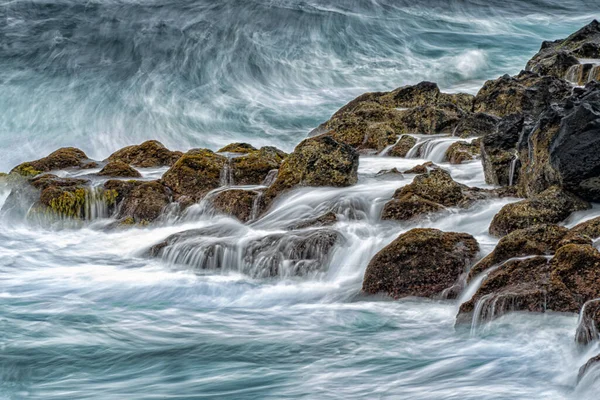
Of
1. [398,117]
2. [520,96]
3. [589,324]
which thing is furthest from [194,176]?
[520,96]

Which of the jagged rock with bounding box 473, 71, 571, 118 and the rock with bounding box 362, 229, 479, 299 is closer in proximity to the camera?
the rock with bounding box 362, 229, 479, 299

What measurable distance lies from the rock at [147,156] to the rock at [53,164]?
0.66 meters

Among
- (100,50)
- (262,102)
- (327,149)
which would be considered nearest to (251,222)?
(327,149)

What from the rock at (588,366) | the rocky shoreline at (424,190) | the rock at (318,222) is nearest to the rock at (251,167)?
the rocky shoreline at (424,190)

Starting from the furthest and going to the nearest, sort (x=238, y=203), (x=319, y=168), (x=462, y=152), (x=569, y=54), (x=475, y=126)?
(x=569, y=54) → (x=475, y=126) → (x=462, y=152) → (x=319, y=168) → (x=238, y=203)

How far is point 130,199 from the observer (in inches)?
506

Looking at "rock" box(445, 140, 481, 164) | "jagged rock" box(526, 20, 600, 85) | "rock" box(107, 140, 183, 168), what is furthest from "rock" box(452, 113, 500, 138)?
"rock" box(107, 140, 183, 168)

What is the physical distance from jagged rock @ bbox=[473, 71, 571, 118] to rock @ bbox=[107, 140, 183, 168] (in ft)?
24.5

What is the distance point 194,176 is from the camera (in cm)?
1301

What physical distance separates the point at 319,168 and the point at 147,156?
4737mm

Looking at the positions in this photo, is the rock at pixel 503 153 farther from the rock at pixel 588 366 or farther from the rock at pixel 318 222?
the rock at pixel 588 366

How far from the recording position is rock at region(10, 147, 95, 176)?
576 inches

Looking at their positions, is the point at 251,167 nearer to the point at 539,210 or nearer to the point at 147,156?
the point at 147,156

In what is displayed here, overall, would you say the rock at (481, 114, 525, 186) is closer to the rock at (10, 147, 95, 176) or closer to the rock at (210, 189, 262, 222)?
the rock at (210, 189, 262, 222)
